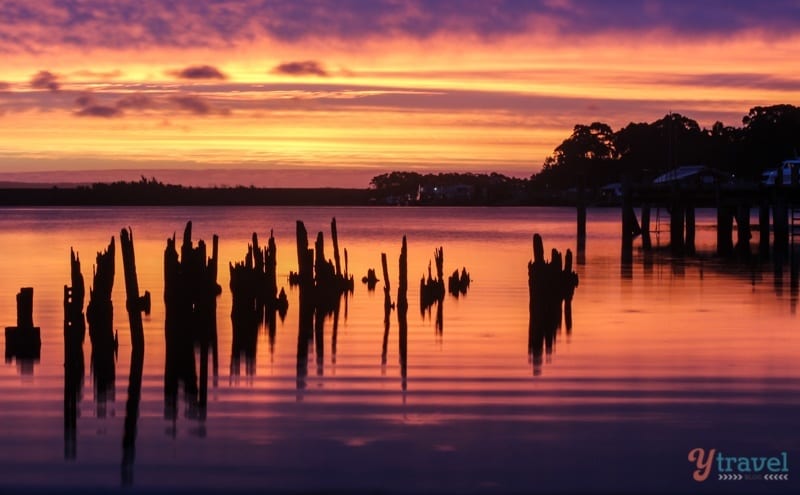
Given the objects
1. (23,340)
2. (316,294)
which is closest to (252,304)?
(316,294)

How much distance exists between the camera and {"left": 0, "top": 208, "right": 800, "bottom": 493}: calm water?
12695 mm

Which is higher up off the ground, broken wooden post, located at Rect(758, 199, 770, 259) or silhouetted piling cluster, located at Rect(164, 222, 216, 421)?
broken wooden post, located at Rect(758, 199, 770, 259)

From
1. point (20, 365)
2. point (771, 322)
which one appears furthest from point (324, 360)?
point (771, 322)

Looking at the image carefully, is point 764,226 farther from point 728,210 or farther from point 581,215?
point 581,215

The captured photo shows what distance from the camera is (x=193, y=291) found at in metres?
22.0

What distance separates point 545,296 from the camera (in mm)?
26312

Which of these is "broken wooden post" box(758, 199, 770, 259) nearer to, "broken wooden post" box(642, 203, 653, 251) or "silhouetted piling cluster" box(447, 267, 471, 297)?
"broken wooden post" box(642, 203, 653, 251)

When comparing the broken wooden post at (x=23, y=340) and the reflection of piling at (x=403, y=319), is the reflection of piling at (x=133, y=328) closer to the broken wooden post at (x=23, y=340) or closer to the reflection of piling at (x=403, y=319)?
the broken wooden post at (x=23, y=340)

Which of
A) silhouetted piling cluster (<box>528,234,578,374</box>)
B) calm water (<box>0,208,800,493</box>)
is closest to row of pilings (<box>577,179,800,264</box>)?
silhouetted piling cluster (<box>528,234,578,374</box>)

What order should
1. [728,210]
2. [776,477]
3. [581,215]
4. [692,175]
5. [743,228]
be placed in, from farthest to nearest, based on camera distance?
[692,175], [581,215], [728,210], [743,228], [776,477]

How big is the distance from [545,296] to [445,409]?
35.3ft

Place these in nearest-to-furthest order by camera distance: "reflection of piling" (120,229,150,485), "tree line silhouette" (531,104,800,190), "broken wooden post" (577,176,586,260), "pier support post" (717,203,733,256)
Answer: "reflection of piling" (120,229,150,485) → "pier support post" (717,203,733,256) → "broken wooden post" (577,176,586,260) → "tree line silhouette" (531,104,800,190)

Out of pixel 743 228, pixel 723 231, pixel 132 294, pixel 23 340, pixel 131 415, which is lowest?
pixel 131 415

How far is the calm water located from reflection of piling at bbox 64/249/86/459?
5.7 inches
